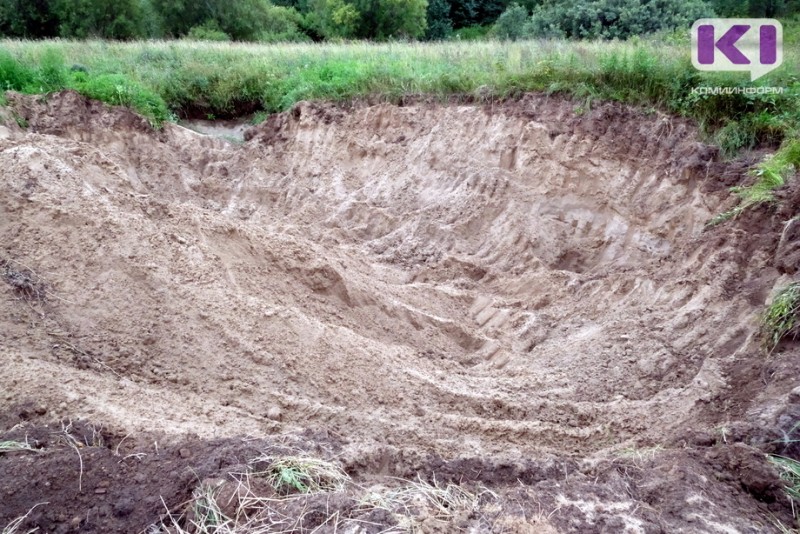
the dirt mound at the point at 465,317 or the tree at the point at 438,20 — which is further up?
the tree at the point at 438,20

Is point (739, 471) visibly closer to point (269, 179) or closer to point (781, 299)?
point (781, 299)

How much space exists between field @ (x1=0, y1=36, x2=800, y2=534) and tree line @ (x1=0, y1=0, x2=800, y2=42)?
37.8 ft

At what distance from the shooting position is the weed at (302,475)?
2.90 metres

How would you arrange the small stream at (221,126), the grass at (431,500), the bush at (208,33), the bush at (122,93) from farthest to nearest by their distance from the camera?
the bush at (208,33)
the small stream at (221,126)
the bush at (122,93)
the grass at (431,500)

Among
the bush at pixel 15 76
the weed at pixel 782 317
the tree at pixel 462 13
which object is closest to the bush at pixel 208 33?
the bush at pixel 15 76

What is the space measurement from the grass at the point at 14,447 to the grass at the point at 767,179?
5938mm

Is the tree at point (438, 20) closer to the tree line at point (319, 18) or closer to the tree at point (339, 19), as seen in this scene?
the tree line at point (319, 18)

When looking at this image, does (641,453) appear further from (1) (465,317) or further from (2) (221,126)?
(2) (221,126)

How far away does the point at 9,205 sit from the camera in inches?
212

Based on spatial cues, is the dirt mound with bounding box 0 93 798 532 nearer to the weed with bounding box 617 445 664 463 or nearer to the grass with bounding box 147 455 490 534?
the weed with bounding box 617 445 664 463

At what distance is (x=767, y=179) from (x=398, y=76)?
242 inches

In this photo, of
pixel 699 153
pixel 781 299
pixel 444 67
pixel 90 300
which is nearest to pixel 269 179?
pixel 444 67

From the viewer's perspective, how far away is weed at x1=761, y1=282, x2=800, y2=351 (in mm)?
4074

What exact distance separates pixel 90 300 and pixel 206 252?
1099mm
